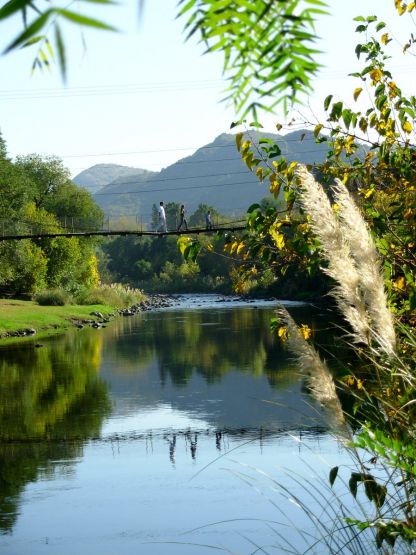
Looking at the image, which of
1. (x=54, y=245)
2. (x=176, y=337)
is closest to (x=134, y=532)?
(x=176, y=337)

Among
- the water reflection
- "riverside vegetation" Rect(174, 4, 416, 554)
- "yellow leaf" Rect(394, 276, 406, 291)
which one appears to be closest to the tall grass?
"riverside vegetation" Rect(174, 4, 416, 554)

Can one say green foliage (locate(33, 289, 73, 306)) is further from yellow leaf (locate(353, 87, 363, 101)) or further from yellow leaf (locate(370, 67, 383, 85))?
yellow leaf (locate(370, 67, 383, 85))

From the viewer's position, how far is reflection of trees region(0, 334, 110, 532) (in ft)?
46.3

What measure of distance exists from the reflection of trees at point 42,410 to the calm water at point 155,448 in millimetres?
38

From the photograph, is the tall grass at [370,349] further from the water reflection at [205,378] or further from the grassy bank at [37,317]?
the grassy bank at [37,317]

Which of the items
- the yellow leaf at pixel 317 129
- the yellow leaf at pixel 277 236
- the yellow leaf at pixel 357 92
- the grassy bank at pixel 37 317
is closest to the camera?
the yellow leaf at pixel 277 236

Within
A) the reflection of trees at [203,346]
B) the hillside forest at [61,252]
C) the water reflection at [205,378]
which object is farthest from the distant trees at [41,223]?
the water reflection at [205,378]

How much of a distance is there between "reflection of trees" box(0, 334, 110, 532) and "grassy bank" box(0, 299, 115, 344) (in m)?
7.22

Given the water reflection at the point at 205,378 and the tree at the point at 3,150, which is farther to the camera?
the tree at the point at 3,150

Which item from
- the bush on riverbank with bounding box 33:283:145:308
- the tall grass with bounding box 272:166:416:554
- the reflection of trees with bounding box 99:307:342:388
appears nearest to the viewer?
the tall grass with bounding box 272:166:416:554

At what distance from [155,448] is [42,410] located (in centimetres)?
508

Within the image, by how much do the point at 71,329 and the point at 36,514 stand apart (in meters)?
28.7

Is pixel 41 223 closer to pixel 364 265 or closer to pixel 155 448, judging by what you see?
pixel 155 448

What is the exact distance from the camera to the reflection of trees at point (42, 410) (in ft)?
46.3
